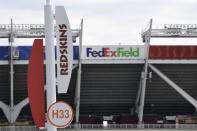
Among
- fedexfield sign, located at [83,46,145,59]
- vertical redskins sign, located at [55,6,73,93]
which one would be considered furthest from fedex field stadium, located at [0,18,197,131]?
vertical redskins sign, located at [55,6,73,93]

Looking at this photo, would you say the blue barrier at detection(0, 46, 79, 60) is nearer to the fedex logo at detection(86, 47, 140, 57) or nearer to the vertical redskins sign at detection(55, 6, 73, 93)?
the fedex logo at detection(86, 47, 140, 57)

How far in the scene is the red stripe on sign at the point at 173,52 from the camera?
1750 inches

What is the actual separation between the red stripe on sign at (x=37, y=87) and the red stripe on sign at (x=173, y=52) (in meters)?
33.8

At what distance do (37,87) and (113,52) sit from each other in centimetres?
3293

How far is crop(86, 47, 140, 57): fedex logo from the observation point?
145 feet

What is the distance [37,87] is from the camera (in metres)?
11.7

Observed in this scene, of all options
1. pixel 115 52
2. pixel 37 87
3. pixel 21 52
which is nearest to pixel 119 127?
pixel 115 52

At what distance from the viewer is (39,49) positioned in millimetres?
11820

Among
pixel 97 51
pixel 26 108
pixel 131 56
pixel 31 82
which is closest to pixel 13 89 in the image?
pixel 26 108

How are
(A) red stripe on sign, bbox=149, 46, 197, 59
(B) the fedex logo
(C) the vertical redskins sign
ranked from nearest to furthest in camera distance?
1. (C) the vertical redskins sign
2. (B) the fedex logo
3. (A) red stripe on sign, bbox=149, 46, 197, 59

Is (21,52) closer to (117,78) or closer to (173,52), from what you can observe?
(117,78)

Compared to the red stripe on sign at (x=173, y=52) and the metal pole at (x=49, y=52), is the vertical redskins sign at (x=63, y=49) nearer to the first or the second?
the metal pole at (x=49, y=52)

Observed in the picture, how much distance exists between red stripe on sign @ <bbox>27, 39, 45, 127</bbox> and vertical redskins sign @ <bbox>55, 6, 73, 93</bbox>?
0.68 m

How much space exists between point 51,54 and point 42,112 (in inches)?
87.5
